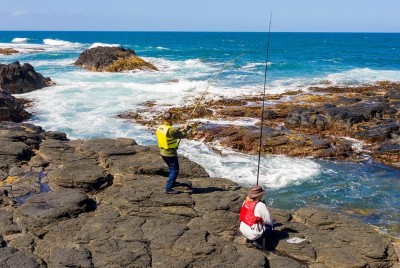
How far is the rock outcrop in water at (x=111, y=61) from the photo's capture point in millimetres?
44125

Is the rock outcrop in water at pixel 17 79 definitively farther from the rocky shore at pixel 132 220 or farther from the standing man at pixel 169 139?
the standing man at pixel 169 139

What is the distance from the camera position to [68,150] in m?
12.1

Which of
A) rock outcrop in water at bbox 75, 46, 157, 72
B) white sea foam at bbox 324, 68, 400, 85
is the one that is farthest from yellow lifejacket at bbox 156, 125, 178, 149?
rock outcrop in water at bbox 75, 46, 157, 72

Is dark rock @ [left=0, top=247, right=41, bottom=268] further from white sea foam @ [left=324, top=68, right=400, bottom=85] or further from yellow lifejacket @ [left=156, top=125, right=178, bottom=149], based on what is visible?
white sea foam @ [left=324, top=68, right=400, bottom=85]

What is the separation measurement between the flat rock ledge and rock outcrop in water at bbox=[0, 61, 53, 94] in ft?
68.4

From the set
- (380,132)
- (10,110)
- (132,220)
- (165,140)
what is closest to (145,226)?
(132,220)

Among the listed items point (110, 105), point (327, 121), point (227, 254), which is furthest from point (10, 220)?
point (110, 105)

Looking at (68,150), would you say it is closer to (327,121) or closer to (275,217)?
(275,217)

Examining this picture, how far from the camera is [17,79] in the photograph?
98.8ft

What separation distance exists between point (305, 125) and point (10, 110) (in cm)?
1466

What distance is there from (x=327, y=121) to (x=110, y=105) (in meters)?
13.0

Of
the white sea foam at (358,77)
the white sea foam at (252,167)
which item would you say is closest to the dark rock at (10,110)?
the white sea foam at (252,167)

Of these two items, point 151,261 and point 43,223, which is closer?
point 151,261

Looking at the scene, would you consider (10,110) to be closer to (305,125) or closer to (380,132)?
(305,125)
